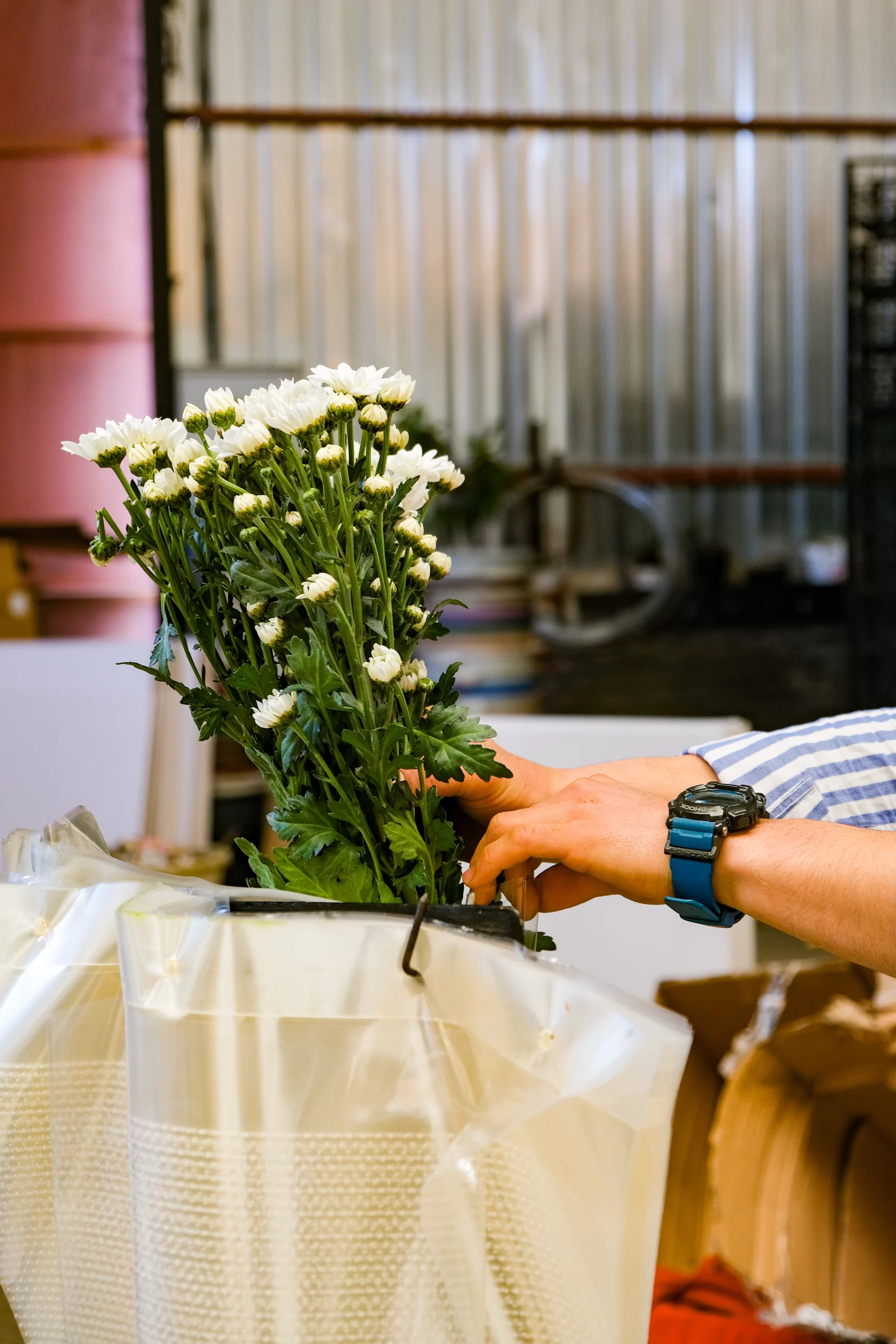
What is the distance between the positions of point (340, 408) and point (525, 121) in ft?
13.9

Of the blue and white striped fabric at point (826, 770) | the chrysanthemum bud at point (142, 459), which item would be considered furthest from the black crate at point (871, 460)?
the chrysanthemum bud at point (142, 459)

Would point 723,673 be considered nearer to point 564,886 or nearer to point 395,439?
point 564,886

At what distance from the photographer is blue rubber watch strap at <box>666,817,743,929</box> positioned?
0.67 m

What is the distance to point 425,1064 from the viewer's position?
493mm

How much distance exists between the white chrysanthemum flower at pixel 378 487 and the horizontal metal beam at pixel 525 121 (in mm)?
4190

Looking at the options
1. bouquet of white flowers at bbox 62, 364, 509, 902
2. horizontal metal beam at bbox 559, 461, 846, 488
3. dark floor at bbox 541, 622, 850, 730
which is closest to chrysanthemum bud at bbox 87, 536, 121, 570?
bouquet of white flowers at bbox 62, 364, 509, 902

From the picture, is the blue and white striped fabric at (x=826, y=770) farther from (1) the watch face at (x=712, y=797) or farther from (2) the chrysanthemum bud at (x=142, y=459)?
(2) the chrysanthemum bud at (x=142, y=459)

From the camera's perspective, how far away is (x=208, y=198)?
4332 millimetres

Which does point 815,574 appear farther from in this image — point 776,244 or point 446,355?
point 446,355

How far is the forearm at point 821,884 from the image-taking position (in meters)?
0.65

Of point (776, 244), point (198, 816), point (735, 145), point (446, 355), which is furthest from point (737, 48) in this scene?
point (198, 816)

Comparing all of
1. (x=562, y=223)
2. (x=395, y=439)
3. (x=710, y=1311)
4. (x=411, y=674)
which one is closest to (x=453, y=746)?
(x=411, y=674)

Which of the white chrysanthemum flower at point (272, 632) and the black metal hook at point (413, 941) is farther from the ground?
the white chrysanthemum flower at point (272, 632)

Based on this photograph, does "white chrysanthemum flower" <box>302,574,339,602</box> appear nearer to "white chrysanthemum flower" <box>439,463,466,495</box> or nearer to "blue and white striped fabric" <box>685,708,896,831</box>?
"white chrysanthemum flower" <box>439,463,466,495</box>
